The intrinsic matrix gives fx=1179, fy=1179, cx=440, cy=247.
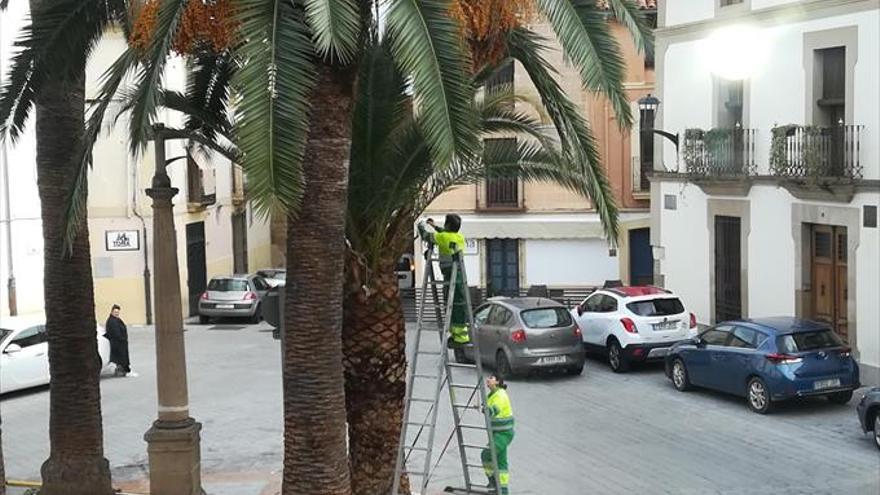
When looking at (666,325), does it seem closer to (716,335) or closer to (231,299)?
(716,335)

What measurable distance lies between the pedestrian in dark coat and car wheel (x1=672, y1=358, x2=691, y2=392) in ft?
34.8

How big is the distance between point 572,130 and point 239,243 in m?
31.7

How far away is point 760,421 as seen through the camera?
1742cm

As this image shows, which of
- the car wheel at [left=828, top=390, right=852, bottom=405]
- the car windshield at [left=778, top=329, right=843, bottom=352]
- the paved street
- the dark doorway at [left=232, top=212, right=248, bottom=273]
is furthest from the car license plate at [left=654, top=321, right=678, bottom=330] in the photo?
the dark doorway at [left=232, top=212, right=248, bottom=273]

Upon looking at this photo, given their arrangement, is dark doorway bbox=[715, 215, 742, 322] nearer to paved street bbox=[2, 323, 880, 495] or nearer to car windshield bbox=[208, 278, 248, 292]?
paved street bbox=[2, 323, 880, 495]

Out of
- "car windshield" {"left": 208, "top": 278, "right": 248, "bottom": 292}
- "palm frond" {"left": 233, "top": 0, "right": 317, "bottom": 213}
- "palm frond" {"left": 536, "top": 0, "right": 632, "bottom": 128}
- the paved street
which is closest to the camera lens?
"palm frond" {"left": 233, "top": 0, "right": 317, "bottom": 213}

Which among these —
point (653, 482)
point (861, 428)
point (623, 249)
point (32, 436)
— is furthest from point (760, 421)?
point (623, 249)

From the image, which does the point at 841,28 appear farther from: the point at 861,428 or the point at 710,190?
the point at 861,428

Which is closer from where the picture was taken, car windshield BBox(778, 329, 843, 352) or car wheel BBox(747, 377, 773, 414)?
car windshield BBox(778, 329, 843, 352)

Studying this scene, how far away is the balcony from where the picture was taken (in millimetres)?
19719

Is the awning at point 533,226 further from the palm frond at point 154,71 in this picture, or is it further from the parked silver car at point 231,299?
the palm frond at point 154,71

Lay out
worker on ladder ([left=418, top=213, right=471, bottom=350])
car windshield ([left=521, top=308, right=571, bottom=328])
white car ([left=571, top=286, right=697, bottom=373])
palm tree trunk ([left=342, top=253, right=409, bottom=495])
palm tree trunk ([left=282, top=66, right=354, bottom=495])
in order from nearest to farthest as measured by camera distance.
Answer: palm tree trunk ([left=282, top=66, right=354, bottom=495]) < palm tree trunk ([left=342, top=253, right=409, bottom=495]) < worker on ladder ([left=418, top=213, right=471, bottom=350]) < car windshield ([left=521, top=308, right=571, bottom=328]) < white car ([left=571, top=286, right=697, bottom=373])

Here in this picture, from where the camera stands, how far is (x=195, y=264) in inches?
1393

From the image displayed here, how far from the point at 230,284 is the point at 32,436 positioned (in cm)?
1455
